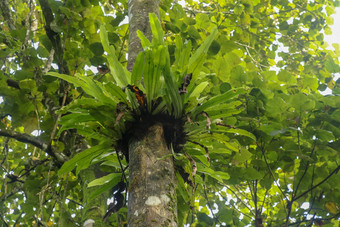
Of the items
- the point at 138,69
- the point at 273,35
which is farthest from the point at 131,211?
the point at 273,35

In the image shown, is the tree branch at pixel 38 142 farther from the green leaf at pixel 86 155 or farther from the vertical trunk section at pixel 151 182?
the vertical trunk section at pixel 151 182

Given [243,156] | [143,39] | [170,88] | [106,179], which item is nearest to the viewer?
[170,88]

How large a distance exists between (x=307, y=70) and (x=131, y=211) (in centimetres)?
269

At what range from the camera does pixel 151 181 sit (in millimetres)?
994

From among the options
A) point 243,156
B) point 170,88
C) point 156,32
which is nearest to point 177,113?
point 170,88

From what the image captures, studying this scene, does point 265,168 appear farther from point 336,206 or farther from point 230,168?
point 336,206

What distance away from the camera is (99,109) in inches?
49.3

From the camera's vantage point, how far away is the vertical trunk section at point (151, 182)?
0.91m

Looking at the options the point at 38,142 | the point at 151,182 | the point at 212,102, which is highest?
the point at 38,142

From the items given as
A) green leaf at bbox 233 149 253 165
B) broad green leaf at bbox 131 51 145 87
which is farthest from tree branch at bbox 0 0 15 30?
green leaf at bbox 233 149 253 165

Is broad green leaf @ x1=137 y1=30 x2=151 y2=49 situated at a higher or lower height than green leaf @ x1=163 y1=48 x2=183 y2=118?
higher

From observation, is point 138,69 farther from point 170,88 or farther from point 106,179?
point 106,179

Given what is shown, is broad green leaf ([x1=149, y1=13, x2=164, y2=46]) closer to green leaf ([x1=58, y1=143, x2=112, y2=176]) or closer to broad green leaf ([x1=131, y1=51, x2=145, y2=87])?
broad green leaf ([x1=131, y1=51, x2=145, y2=87])

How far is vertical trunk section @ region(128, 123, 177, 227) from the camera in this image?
0.91 m
